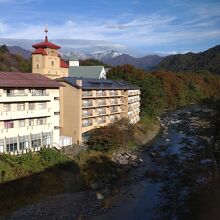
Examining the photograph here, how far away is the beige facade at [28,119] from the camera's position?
98.8 ft

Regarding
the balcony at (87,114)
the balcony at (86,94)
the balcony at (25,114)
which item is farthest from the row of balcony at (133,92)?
the balcony at (25,114)

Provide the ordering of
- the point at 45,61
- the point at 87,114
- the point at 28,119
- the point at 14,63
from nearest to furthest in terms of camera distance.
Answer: the point at 28,119 → the point at 87,114 → the point at 45,61 → the point at 14,63

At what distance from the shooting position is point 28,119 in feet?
107

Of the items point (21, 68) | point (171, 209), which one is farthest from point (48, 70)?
point (21, 68)

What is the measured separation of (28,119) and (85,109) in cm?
905

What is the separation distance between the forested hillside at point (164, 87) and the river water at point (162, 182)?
13.9 meters

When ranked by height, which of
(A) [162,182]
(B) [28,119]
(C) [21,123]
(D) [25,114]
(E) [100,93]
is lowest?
(A) [162,182]

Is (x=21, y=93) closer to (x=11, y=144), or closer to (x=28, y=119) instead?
(x=28, y=119)

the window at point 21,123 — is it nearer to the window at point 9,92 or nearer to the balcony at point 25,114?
the balcony at point 25,114

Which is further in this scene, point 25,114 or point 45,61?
point 45,61

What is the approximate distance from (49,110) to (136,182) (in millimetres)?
11385

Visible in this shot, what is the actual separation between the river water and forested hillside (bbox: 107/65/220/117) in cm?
1389

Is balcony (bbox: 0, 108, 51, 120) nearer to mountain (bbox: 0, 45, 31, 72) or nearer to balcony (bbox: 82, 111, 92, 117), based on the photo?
balcony (bbox: 82, 111, 92, 117)

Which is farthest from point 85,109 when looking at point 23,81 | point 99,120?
point 23,81
